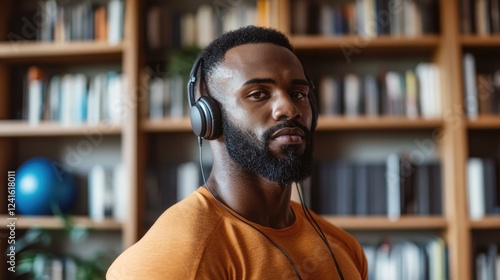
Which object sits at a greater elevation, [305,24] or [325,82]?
[305,24]

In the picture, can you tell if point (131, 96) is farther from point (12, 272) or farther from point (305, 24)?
point (12, 272)

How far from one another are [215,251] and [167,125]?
1496 millimetres

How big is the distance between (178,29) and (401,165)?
1.11 m

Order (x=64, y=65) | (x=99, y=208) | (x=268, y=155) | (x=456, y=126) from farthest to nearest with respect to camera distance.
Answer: (x=64, y=65), (x=99, y=208), (x=456, y=126), (x=268, y=155)

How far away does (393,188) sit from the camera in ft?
6.76

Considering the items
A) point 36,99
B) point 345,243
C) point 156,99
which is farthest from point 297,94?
point 36,99

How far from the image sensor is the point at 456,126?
2002 mm

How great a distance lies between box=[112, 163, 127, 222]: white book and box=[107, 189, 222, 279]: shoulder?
147cm

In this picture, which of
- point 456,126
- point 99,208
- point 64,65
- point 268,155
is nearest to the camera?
point 268,155

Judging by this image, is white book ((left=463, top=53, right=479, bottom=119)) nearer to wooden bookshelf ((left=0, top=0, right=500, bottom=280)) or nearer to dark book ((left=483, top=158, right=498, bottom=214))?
wooden bookshelf ((left=0, top=0, right=500, bottom=280))

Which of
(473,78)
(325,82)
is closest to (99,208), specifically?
(325,82)

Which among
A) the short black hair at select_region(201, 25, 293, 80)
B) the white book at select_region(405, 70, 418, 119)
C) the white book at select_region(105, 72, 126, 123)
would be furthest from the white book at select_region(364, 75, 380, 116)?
the short black hair at select_region(201, 25, 293, 80)

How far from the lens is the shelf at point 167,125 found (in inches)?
81.4

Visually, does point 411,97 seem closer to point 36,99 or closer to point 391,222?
point 391,222
